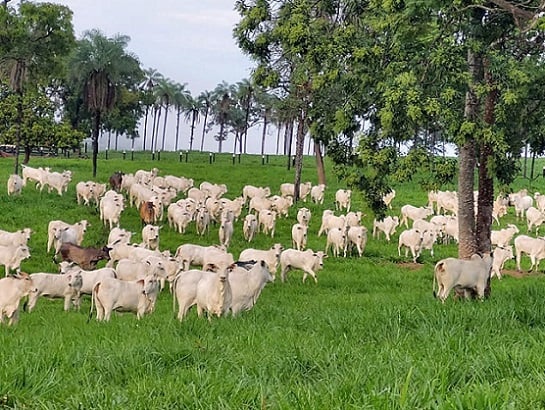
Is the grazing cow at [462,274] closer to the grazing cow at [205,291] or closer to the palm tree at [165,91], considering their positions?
the grazing cow at [205,291]

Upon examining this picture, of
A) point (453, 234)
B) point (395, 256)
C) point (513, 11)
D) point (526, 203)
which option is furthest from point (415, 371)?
point (526, 203)

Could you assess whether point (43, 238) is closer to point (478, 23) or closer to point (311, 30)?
point (311, 30)

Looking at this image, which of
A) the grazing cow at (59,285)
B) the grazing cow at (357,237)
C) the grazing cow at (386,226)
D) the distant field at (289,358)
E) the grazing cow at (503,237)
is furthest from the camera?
the grazing cow at (386,226)

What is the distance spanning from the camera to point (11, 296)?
11.1 meters

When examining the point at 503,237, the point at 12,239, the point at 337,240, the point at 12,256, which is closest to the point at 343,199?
the point at 503,237

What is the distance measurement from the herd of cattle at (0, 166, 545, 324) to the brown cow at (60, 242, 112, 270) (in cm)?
3

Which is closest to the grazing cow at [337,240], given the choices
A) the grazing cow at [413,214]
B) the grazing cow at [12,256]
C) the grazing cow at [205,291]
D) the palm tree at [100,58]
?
the grazing cow at [413,214]

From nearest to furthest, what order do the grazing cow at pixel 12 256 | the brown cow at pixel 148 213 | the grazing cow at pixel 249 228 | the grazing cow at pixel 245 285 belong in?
the grazing cow at pixel 245 285 < the grazing cow at pixel 12 256 < the grazing cow at pixel 249 228 < the brown cow at pixel 148 213

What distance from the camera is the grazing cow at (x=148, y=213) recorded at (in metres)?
23.1

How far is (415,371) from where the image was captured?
221 inches

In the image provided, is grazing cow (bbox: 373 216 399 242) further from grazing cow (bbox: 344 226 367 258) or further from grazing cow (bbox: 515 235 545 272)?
grazing cow (bbox: 515 235 545 272)

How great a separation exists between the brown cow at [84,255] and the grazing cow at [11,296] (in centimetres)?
475

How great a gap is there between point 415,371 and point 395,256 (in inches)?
641

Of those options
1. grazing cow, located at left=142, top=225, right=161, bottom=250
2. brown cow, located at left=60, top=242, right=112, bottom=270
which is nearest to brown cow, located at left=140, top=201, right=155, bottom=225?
grazing cow, located at left=142, top=225, right=161, bottom=250
